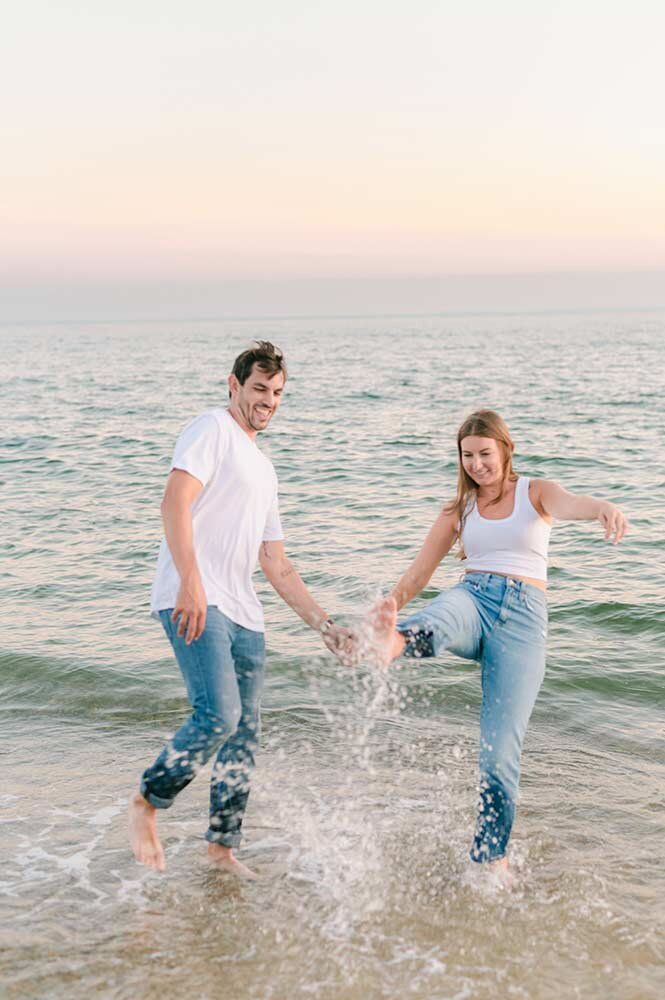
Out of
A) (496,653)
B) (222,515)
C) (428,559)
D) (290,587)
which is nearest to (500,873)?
(496,653)

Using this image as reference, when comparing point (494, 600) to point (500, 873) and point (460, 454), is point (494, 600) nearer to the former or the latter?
point (460, 454)

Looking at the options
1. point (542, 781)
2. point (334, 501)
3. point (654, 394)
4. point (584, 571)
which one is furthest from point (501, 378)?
point (542, 781)

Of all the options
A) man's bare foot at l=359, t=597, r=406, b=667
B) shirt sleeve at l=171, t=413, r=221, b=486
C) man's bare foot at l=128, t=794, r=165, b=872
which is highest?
shirt sleeve at l=171, t=413, r=221, b=486

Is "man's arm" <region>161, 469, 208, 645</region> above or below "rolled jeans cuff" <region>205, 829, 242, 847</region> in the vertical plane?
above

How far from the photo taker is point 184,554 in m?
4.25

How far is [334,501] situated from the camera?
15891mm

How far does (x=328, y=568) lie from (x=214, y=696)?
24.3ft

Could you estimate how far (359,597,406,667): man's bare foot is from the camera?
4.50 meters

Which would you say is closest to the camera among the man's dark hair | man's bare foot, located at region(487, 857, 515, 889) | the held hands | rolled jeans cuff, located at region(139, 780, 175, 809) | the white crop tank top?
rolled jeans cuff, located at region(139, 780, 175, 809)

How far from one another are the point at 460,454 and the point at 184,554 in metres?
1.67

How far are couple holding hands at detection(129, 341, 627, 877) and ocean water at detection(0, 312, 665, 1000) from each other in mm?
395

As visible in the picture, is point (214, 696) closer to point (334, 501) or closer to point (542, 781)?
point (542, 781)

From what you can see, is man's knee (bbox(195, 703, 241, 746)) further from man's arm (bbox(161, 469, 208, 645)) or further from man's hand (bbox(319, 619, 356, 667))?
man's hand (bbox(319, 619, 356, 667))

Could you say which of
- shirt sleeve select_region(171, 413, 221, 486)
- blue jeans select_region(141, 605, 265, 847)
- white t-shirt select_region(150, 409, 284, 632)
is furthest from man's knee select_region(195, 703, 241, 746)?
shirt sleeve select_region(171, 413, 221, 486)
